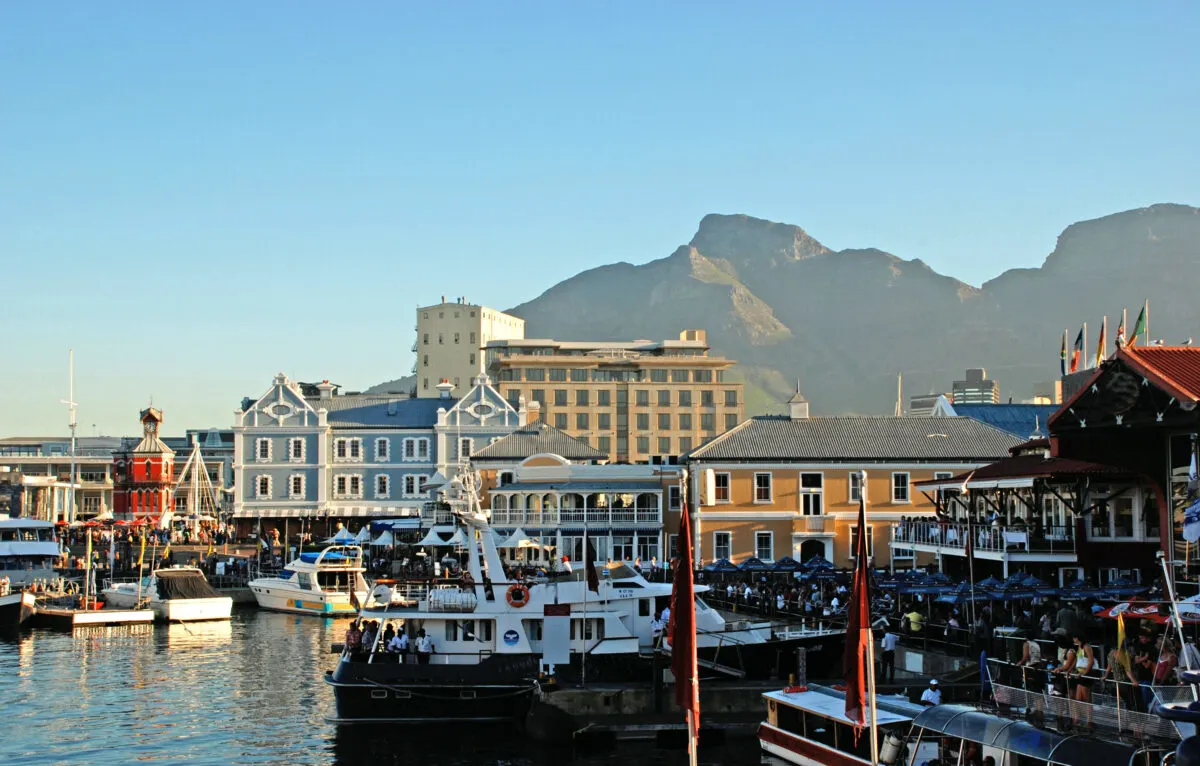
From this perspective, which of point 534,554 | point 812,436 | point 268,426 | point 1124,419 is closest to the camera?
point 1124,419

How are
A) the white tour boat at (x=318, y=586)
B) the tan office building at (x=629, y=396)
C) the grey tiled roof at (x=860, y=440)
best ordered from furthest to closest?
the tan office building at (x=629, y=396)
the white tour boat at (x=318, y=586)
the grey tiled roof at (x=860, y=440)

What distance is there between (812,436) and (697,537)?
8.29m

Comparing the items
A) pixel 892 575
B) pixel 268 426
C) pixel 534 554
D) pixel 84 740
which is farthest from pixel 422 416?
pixel 84 740

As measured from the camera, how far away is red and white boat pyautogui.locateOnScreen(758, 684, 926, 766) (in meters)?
27.8

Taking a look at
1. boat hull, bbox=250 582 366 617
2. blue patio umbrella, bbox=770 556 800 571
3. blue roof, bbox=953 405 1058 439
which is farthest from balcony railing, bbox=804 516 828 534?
boat hull, bbox=250 582 366 617

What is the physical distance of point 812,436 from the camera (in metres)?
72.4

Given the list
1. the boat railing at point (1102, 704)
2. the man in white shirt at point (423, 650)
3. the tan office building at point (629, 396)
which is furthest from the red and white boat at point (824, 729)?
the tan office building at point (629, 396)

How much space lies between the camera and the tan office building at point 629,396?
13000 centimetres

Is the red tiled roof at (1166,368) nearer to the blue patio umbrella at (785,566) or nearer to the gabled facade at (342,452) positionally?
the blue patio umbrella at (785,566)

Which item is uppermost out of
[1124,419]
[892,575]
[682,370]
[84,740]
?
[682,370]

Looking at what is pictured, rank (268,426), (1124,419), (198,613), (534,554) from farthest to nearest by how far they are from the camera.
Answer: (268,426) → (534,554) → (198,613) → (1124,419)

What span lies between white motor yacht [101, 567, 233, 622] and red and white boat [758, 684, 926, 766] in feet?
137

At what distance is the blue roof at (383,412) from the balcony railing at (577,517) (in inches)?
1177

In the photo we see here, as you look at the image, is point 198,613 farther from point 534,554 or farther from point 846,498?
point 846,498
